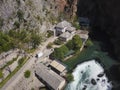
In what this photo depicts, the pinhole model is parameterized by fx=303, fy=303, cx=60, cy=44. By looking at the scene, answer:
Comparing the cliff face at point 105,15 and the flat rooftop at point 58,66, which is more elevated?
the cliff face at point 105,15

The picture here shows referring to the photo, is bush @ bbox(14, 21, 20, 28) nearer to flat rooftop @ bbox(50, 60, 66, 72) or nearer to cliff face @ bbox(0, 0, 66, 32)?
cliff face @ bbox(0, 0, 66, 32)

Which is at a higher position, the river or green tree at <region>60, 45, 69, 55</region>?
green tree at <region>60, 45, 69, 55</region>

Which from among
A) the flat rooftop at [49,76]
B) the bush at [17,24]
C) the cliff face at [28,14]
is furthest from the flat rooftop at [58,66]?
the bush at [17,24]

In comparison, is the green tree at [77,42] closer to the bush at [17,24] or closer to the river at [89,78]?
the river at [89,78]

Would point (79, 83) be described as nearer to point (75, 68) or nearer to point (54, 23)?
point (75, 68)

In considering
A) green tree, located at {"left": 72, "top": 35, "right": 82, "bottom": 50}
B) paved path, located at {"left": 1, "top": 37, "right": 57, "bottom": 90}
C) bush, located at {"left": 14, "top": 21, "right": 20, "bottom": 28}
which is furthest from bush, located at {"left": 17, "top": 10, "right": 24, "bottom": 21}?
green tree, located at {"left": 72, "top": 35, "right": 82, "bottom": 50}

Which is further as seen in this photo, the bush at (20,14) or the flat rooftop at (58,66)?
the bush at (20,14)
